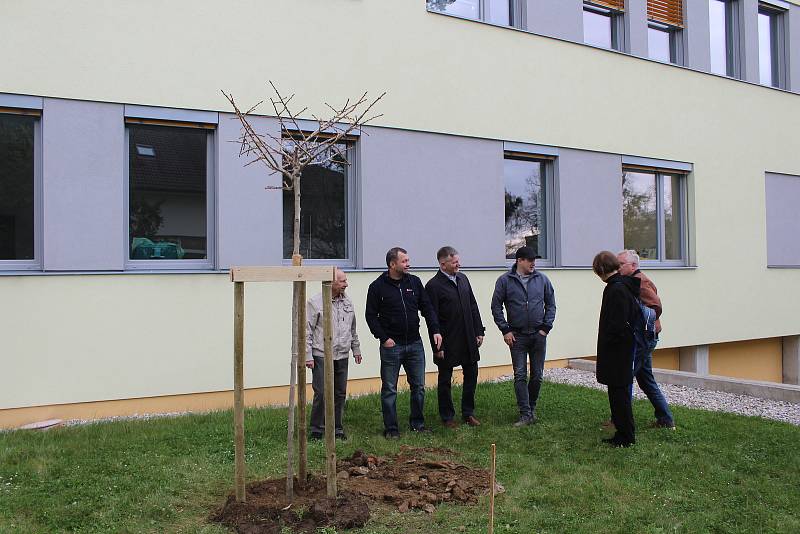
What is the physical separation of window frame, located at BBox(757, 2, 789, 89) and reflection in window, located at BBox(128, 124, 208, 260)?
12633 mm

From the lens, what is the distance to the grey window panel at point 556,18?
37.4 ft

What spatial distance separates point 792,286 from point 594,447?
10430 millimetres

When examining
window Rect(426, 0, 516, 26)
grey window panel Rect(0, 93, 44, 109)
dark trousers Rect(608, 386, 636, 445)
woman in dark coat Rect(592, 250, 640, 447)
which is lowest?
dark trousers Rect(608, 386, 636, 445)

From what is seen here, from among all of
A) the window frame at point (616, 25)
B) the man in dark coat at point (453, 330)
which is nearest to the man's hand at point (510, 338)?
the man in dark coat at point (453, 330)

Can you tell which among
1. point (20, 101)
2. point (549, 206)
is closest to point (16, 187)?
point (20, 101)

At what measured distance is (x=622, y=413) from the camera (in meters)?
6.62

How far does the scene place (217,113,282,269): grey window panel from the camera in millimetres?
8734

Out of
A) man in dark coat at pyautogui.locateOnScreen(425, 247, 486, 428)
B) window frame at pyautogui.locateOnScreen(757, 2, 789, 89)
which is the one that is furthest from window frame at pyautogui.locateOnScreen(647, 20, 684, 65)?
man in dark coat at pyautogui.locateOnScreen(425, 247, 486, 428)

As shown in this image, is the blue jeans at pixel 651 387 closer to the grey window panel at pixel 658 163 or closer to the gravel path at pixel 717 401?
the gravel path at pixel 717 401

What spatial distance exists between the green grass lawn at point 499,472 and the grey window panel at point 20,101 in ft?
11.5

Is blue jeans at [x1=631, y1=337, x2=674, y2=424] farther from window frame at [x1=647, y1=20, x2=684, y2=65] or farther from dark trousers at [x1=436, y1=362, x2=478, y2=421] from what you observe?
window frame at [x1=647, y1=20, x2=684, y2=65]

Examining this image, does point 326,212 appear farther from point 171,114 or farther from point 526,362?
point 526,362

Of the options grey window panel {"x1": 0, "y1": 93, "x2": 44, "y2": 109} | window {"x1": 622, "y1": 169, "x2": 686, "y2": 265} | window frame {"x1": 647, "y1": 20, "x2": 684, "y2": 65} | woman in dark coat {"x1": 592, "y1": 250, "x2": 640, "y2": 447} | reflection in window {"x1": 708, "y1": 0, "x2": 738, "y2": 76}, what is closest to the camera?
woman in dark coat {"x1": 592, "y1": 250, "x2": 640, "y2": 447}

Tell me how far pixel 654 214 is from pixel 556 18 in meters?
4.03
